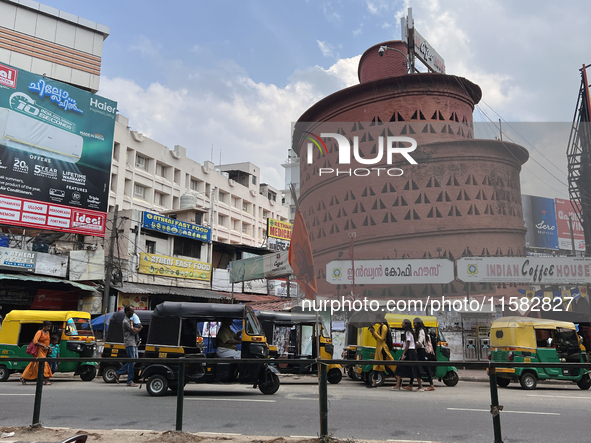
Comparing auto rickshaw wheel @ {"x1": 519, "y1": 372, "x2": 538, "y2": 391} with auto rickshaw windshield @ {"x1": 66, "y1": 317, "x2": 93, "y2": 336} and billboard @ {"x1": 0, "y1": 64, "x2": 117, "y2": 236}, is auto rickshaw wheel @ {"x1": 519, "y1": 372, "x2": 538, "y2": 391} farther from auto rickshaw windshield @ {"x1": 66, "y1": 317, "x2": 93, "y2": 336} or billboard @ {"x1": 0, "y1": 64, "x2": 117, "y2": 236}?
billboard @ {"x1": 0, "y1": 64, "x2": 117, "y2": 236}

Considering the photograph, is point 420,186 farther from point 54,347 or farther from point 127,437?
point 127,437

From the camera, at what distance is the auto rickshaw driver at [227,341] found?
10.4 metres

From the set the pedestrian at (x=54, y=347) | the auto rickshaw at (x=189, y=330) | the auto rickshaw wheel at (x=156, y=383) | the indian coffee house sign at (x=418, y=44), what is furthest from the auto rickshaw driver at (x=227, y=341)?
the indian coffee house sign at (x=418, y=44)

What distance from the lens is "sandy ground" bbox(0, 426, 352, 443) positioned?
511 centimetres

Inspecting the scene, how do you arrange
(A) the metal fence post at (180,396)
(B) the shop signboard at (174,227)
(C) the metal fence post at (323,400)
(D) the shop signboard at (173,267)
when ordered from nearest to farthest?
1. (C) the metal fence post at (323,400)
2. (A) the metal fence post at (180,396)
3. (D) the shop signboard at (173,267)
4. (B) the shop signboard at (174,227)

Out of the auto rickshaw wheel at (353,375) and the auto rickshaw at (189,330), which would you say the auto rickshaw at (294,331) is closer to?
the auto rickshaw wheel at (353,375)

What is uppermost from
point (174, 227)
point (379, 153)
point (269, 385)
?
point (379, 153)

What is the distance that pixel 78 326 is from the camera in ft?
49.3

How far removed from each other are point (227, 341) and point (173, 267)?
2293cm

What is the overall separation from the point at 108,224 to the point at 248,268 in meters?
9.46

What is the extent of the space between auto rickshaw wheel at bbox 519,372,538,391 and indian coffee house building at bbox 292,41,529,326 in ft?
57.2

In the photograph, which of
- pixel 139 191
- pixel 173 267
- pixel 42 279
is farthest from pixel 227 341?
pixel 139 191

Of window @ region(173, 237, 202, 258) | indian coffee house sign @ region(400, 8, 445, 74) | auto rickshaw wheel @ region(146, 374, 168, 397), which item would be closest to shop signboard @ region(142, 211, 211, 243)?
window @ region(173, 237, 202, 258)

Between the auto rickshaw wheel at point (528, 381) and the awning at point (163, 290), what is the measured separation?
21715 mm
